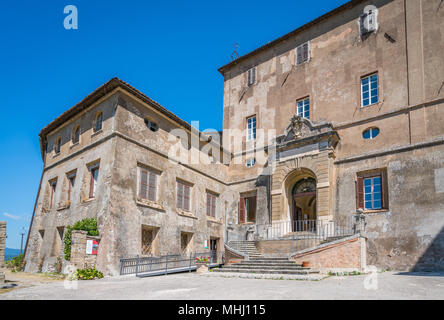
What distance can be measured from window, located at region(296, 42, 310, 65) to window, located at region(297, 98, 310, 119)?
8.02 ft

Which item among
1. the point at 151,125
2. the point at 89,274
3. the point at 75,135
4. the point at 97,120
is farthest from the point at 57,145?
the point at 89,274

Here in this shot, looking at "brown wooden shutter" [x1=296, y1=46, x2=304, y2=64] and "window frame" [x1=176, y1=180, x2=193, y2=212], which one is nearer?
"window frame" [x1=176, y1=180, x2=193, y2=212]

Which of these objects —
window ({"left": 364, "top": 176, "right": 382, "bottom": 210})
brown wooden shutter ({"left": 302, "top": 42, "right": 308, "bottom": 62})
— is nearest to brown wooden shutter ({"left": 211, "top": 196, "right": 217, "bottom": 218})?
window ({"left": 364, "top": 176, "right": 382, "bottom": 210})

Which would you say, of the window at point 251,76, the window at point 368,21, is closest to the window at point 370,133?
the window at point 368,21

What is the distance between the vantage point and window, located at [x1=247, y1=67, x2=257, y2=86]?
79.5 ft

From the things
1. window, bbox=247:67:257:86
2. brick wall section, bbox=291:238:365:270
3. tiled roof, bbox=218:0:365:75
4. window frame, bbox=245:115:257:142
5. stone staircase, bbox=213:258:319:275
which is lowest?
stone staircase, bbox=213:258:319:275

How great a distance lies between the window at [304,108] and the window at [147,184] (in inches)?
362

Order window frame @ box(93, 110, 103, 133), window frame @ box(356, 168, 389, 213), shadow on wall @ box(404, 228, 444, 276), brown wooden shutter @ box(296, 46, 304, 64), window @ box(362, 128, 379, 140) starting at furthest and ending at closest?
1. brown wooden shutter @ box(296, 46, 304, 64)
2. window frame @ box(93, 110, 103, 133)
3. window @ box(362, 128, 379, 140)
4. window frame @ box(356, 168, 389, 213)
5. shadow on wall @ box(404, 228, 444, 276)

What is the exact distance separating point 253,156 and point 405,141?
885 centimetres

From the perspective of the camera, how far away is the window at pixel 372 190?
55.7 ft

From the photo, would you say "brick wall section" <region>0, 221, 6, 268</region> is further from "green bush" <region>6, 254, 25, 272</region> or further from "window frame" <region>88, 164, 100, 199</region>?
"green bush" <region>6, 254, 25, 272</region>

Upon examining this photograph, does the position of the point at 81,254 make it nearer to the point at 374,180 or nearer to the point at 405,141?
the point at 374,180

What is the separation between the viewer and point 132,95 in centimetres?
1797

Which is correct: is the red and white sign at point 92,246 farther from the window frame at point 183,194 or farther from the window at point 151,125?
the window at point 151,125
